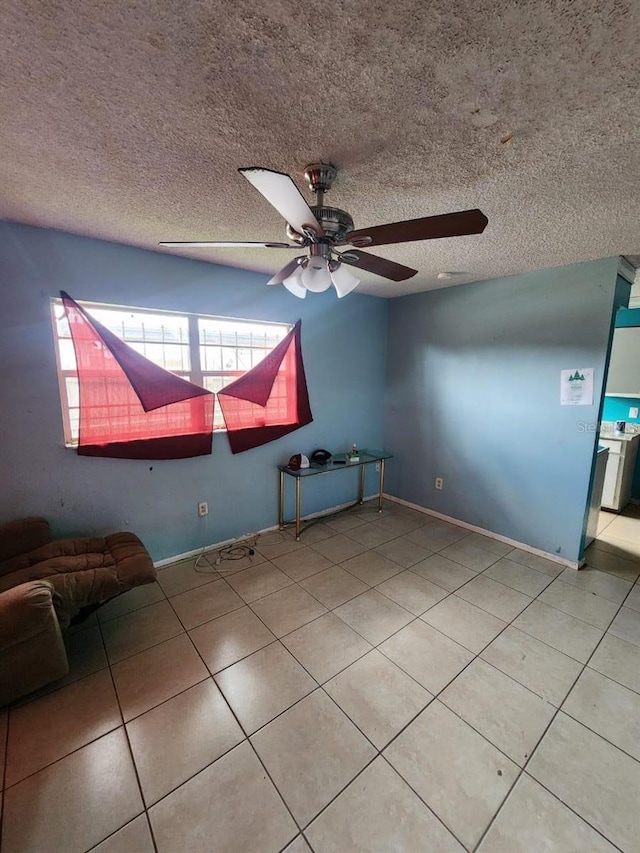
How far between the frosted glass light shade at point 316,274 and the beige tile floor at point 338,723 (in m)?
1.98

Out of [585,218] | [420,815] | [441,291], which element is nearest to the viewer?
[420,815]

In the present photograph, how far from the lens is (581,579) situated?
2611mm

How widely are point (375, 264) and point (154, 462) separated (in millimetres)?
2120

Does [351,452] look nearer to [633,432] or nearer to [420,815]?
[420,815]

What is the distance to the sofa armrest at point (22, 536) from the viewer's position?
1993 millimetres

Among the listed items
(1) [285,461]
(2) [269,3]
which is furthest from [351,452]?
(2) [269,3]

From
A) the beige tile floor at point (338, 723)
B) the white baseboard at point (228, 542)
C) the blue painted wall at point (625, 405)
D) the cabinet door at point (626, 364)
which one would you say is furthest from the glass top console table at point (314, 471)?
the cabinet door at point (626, 364)

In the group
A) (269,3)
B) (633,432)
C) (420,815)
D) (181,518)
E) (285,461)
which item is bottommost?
(420,815)

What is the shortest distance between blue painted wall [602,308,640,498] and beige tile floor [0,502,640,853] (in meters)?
2.07

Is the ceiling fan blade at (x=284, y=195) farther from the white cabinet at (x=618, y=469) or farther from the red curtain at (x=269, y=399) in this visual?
the white cabinet at (x=618, y=469)

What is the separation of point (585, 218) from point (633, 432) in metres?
3.20

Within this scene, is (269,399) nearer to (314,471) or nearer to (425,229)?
(314,471)

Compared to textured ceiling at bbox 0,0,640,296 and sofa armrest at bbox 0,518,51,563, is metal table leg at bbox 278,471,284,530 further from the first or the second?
textured ceiling at bbox 0,0,640,296

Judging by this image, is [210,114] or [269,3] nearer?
[269,3]
